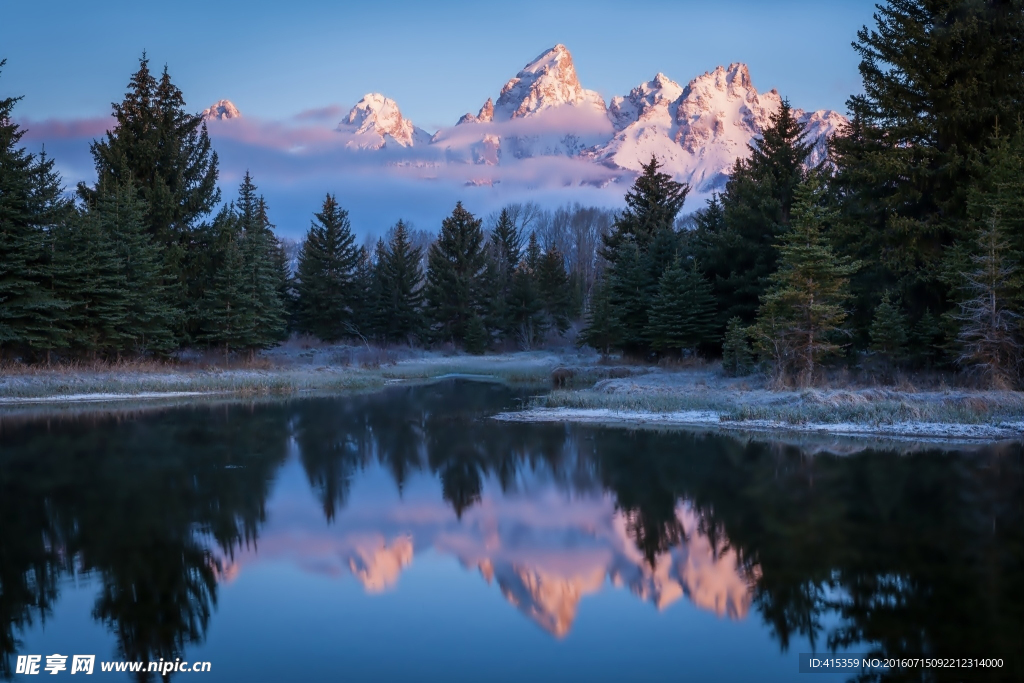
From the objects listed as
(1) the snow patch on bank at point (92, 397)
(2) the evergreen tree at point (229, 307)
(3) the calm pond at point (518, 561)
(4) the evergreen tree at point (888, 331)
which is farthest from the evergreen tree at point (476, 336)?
(3) the calm pond at point (518, 561)

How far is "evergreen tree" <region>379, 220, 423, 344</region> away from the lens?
66.3 m

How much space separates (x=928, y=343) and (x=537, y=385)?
18.1 metres

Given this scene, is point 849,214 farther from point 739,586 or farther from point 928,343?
point 739,586

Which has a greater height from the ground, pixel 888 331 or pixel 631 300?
pixel 631 300

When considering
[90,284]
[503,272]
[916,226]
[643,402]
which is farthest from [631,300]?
[503,272]

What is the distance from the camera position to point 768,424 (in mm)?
19062

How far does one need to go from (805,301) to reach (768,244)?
1141 cm

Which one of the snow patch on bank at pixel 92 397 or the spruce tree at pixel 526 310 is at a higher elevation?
the spruce tree at pixel 526 310

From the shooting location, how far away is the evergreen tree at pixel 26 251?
1245 inches

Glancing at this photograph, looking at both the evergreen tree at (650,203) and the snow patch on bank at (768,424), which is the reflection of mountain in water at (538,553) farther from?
the evergreen tree at (650,203)

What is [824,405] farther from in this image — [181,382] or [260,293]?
[260,293]

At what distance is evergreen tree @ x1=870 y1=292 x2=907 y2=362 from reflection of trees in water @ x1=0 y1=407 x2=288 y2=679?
19.2 metres

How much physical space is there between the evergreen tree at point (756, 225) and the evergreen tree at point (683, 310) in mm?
790

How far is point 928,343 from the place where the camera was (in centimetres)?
2531
